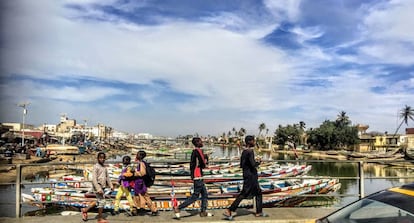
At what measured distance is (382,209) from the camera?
388 cm

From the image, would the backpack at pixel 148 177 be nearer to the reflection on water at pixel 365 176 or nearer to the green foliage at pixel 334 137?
the reflection on water at pixel 365 176

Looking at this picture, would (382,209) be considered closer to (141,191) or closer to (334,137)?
(141,191)

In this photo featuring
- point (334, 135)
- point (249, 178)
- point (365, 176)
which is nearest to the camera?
point (249, 178)

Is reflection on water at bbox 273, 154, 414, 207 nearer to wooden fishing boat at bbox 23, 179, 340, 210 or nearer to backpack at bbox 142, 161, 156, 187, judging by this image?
wooden fishing boat at bbox 23, 179, 340, 210

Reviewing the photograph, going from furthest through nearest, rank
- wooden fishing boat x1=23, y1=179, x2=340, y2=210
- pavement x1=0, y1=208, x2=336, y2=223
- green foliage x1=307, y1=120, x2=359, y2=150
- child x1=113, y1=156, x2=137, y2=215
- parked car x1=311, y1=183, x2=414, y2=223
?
green foliage x1=307, y1=120, x2=359, y2=150, wooden fishing boat x1=23, y1=179, x2=340, y2=210, child x1=113, y1=156, x2=137, y2=215, pavement x1=0, y1=208, x2=336, y2=223, parked car x1=311, y1=183, x2=414, y2=223

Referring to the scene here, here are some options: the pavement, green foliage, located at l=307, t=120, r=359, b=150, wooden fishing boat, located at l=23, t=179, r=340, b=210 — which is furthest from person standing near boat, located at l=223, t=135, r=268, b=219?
green foliage, located at l=307, t=120, r=359, b=150

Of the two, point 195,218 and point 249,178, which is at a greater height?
point 249,178

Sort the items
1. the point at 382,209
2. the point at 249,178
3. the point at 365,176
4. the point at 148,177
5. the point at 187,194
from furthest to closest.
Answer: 1. the point at 365,176
2. the point at 187,194
3. the point at 148,177
4. the point at 249,178
5. the point at 382,209

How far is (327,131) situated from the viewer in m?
96.7

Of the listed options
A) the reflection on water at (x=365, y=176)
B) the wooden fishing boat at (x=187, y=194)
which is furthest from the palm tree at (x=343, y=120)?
the wooden fishing boat at (x=187, y=194)

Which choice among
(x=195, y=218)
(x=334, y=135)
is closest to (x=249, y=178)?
(x=195, y=218)

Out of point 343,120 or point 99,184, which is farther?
point 343,120

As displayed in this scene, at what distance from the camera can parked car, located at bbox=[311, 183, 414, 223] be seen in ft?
12.0

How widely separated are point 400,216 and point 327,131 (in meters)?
98.6
